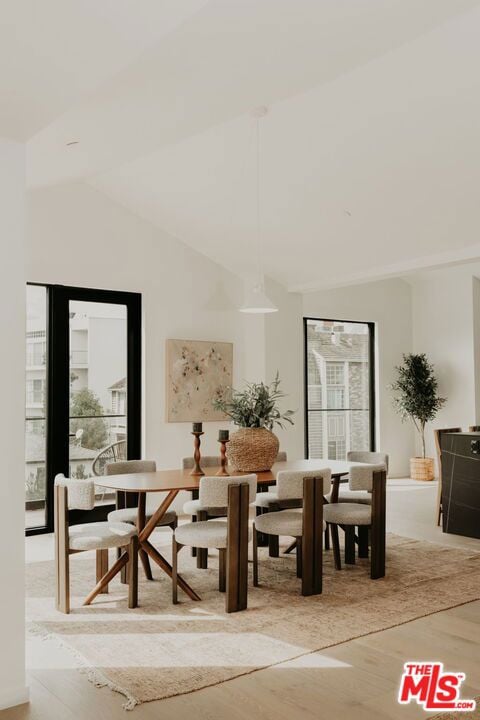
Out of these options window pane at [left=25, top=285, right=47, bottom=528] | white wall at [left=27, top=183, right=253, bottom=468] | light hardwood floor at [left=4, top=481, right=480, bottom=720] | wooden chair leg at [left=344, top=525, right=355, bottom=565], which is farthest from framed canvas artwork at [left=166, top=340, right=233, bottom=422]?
light hardwood floor at [left=4, top=481, right=480, bottom=720]

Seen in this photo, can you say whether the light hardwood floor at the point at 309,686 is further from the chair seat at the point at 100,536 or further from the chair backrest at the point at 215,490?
the chair backrest at the point at 215,490

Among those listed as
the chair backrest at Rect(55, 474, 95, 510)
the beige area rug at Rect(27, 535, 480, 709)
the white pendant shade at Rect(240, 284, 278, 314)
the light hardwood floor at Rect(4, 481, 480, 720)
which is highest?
the white pendant shade at Rect(240, 284, 278, 314)

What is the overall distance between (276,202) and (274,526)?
10.5ft

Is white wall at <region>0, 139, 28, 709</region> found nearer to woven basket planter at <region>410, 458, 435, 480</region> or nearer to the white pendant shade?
the white pendant shade

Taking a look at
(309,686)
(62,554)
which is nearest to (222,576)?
(62,554)

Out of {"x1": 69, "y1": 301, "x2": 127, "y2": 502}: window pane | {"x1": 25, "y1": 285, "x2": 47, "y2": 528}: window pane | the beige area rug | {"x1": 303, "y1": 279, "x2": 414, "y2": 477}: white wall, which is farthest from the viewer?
{"x1": 303, "y1": 279, "x2": 414, "y2": 477}: white wall

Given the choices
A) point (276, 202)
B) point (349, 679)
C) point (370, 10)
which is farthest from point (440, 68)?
point (349, 679)

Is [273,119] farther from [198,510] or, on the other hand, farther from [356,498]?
[356,498]

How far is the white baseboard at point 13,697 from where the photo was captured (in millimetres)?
2977

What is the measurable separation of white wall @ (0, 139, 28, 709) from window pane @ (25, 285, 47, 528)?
3.72m

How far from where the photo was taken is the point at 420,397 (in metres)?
10.1

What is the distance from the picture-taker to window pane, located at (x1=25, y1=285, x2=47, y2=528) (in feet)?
21.9

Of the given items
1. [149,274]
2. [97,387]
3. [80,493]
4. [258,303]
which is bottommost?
[80,493]

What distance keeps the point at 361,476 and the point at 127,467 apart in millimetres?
1863
